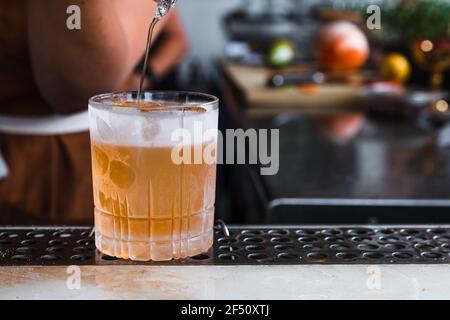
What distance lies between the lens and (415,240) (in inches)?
40.3

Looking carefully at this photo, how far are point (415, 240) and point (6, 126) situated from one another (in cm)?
87

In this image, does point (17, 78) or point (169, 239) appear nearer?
point (169, 239)

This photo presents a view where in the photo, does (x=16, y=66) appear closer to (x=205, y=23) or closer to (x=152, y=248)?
(x=152, y=248)

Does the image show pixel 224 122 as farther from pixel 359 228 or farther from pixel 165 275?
pixel 165 275

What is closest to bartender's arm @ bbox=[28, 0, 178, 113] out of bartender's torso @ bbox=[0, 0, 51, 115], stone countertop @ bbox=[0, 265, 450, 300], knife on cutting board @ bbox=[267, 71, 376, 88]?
bartender's torso @ bbox=[0, 0, 51, 115]

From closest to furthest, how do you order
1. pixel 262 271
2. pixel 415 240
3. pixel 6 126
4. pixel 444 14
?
1. pixel 262 271
2. pixel 415 240
3. pixel 6 126
4. pixel 444 14

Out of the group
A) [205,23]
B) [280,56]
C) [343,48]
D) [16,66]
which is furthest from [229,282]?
[205,23]

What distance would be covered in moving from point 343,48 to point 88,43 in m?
2.23

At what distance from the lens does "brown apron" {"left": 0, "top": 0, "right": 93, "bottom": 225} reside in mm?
1542

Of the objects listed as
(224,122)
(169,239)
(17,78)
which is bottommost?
(224,122)

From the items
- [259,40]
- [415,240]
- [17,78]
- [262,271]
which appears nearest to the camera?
[262,271]

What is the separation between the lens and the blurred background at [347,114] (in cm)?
150

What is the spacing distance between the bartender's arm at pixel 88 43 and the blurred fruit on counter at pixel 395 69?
187 centimetres
